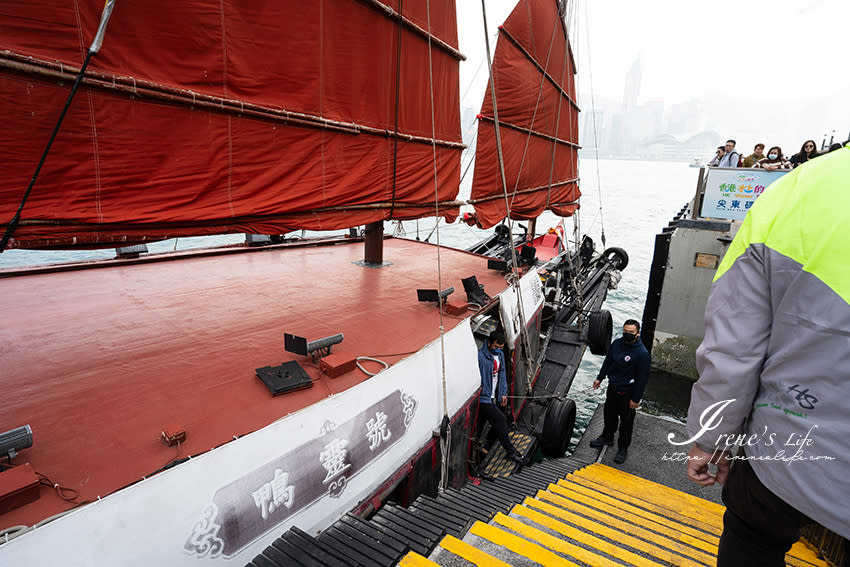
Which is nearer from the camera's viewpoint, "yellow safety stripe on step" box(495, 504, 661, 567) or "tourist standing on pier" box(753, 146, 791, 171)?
"yellow safety stripe on step" box(495, 504, 661, 567)

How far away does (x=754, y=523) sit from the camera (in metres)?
1.41

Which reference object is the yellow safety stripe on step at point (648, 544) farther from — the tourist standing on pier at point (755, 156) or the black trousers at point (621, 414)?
the tourist standing on pier at point (755, 156)

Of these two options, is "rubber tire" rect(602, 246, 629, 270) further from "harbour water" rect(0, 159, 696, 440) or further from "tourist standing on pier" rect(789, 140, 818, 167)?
"tourist standing on pier" rect(789, 140, 818, 167)

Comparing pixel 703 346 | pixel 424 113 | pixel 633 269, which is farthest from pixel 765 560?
pixel 633 269

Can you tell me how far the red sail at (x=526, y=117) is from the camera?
824 centimetres

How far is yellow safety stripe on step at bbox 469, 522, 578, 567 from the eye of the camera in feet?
6.82

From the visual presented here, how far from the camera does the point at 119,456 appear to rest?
2217 mm

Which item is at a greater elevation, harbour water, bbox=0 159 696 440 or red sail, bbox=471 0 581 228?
red sail, bbox=471 0 581 228

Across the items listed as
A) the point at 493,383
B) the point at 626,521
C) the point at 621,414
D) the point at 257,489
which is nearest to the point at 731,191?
the point at 621,414

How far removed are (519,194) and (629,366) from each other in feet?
19.5

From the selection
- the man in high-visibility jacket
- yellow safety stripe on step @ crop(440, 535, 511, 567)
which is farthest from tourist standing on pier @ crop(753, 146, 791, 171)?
yellow safety stripe on step @ crop(440, 535, 511, 567)

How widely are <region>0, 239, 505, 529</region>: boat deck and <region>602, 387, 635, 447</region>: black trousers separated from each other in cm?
219

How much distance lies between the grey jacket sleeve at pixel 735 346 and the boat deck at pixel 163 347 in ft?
7.79

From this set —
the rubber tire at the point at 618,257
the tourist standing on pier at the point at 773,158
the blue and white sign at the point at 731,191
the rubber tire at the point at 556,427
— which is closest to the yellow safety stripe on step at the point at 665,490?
the rubber tire at the point at 556,427
